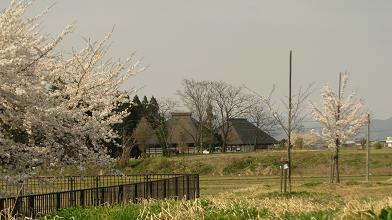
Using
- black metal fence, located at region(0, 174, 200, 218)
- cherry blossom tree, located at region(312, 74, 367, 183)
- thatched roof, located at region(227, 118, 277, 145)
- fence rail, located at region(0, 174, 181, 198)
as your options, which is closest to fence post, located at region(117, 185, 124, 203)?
black metal fence, located at region(0, 174, 200, 218)

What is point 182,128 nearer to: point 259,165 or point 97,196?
point 259,165

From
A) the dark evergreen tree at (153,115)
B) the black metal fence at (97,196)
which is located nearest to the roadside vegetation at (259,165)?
the dark evergreen tree at (153,115)

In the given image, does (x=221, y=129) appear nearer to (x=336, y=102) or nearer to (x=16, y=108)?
(x=336, y=102)

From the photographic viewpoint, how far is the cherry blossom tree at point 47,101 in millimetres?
13875

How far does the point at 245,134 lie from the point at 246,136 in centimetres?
42

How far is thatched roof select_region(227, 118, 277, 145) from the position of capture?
327 ft

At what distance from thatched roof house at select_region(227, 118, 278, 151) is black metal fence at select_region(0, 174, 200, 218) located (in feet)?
237

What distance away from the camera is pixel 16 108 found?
14445 millimetres

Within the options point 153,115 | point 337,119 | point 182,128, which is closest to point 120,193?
point 337,119

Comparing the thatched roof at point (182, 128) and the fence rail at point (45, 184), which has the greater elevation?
the thatched roof at point (182, 128)

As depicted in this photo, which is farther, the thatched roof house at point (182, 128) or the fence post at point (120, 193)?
the thatched roof house at point (182, 128)

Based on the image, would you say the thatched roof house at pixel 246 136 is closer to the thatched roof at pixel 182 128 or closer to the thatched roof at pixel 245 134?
the thatched roof at pixel 245 134

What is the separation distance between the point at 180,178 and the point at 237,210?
52.3ft

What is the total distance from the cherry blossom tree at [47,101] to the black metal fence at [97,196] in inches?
37.8
